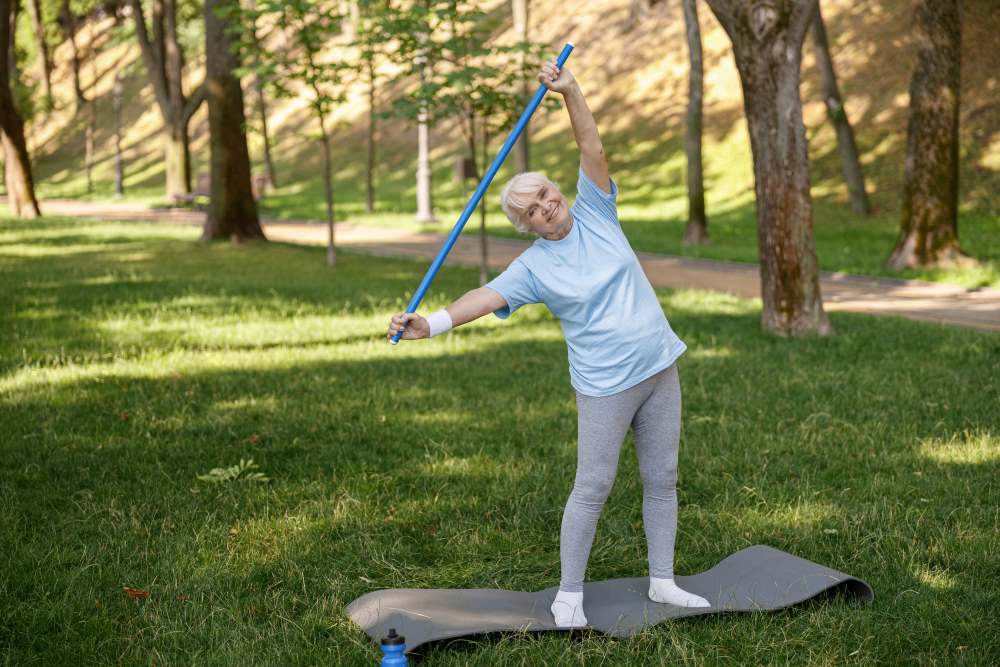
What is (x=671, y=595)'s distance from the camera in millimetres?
4242

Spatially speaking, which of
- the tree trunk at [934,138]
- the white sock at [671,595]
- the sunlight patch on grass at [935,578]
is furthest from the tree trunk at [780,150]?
the white sock at [671,595]

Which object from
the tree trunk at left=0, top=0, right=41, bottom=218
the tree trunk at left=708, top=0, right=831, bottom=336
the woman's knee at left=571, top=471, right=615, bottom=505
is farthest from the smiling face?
the tree trunk at left=0, top=0, right=41, bottom=218

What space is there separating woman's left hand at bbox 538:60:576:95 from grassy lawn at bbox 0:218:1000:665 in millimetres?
1958

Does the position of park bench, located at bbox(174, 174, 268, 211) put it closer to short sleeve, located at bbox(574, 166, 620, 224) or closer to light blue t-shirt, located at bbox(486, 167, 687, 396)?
short sleeve, located at bbox(574, 166, 620, 224)

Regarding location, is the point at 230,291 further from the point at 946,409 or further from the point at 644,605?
the point at 644,605

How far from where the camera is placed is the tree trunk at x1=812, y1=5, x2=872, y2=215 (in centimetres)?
1967

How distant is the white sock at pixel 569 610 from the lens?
402cm

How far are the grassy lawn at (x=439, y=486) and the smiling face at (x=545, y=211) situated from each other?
4.74ft

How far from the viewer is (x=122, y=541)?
16.0 ft

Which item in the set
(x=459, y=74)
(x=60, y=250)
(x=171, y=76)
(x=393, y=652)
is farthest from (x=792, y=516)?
(x=171, y=76)

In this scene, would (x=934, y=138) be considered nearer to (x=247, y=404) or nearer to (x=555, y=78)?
(x=247, y=404)

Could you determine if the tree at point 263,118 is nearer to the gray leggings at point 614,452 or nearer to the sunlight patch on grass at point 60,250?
the sunlight patch on grass at point 60,250

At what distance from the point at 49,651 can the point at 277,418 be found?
328 cm

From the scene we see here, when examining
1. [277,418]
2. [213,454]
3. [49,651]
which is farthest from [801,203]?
[49,651]
